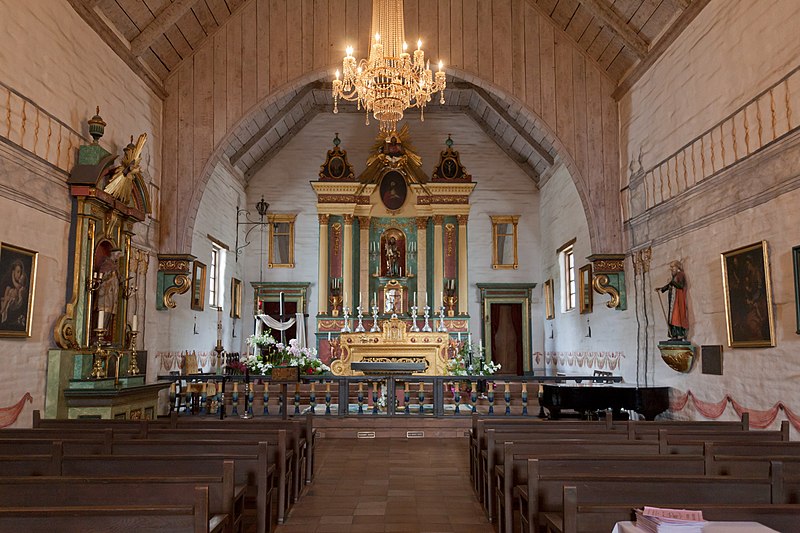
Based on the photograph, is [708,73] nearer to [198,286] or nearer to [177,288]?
[177,288]

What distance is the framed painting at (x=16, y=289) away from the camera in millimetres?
6855

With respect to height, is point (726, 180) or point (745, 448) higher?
point (726, 180)

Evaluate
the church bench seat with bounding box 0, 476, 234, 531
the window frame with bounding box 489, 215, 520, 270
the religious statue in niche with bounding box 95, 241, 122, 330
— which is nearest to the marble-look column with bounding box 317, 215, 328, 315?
the window frame with bounding box 489, 215, 520, 270

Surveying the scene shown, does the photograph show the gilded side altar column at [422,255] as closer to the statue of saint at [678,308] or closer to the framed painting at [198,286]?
the framed painting at [198,286]

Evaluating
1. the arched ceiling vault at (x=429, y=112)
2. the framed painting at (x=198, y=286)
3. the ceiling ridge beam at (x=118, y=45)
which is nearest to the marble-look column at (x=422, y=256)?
the arched ceiling vault at (x=429, y=112)

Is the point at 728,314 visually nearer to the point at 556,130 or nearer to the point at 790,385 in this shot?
the point at 790,385

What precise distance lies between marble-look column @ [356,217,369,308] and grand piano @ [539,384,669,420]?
8.85 meters

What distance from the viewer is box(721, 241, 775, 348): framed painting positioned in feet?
22.5

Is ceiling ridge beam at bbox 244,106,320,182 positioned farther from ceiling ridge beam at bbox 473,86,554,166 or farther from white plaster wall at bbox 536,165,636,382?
white plaster wall at bbox 536,165,636,382

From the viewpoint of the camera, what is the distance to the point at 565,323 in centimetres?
1521

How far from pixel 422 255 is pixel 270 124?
5179mm

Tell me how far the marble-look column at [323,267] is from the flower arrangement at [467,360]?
11.3 feet

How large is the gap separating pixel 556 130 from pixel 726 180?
4.04 m

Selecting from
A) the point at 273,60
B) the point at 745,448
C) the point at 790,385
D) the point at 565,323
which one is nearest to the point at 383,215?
the point at 565,323
